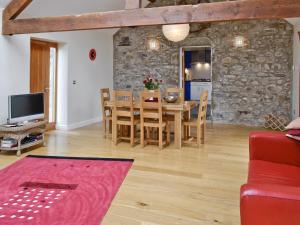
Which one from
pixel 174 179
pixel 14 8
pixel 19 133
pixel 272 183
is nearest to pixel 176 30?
pixel 14 8

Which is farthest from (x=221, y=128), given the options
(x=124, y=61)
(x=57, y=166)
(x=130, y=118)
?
(x=57, y=166)

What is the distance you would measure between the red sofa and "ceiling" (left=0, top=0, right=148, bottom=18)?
15.7 ft

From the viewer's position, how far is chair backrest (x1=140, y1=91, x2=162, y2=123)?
467 centimetres

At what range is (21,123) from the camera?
4.65 m

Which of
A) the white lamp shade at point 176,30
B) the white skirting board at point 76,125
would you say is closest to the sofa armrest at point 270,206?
the white lamp shade at point 176,30

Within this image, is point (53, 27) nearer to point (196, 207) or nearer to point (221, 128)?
point (196, 207)

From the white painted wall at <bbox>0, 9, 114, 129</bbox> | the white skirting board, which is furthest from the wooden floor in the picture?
the white painted wall at <bbox>0, 9, 114, 129</bbox>

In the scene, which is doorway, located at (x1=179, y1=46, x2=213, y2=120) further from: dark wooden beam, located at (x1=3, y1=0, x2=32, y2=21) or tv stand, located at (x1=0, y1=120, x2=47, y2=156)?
tv stand, located at (x1=0, y1=120, x2=47, y2=156)

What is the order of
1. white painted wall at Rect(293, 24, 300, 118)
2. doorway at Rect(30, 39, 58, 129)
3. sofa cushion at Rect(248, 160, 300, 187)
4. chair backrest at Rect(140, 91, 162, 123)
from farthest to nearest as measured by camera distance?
white painted wall at Rect(293, 24, 300, 118) → doorway at Rect(30, 39, 58, 129) → chair backrest at Rect(140, 91, 162, 123) → sofa cushion at Rect(248, 160, 300, 187)

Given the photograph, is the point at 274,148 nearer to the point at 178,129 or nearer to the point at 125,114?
the point at 178,129

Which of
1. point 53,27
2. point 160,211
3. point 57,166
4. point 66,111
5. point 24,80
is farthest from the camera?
point 66,111

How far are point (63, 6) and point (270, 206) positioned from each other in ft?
19.5

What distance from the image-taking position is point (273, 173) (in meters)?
2.21

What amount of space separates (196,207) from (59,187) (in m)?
1.53
